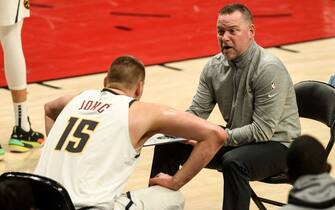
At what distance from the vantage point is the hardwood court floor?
617 centimetres

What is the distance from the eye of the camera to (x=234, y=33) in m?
5.14

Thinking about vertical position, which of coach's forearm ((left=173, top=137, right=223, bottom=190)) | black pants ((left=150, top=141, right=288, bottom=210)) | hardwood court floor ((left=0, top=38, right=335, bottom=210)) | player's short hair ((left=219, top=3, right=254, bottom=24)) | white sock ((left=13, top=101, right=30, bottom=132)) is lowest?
hardwood court floor ((left=0, top=38, right=335, bottom=210))

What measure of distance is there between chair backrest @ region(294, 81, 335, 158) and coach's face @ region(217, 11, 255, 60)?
1.78ft

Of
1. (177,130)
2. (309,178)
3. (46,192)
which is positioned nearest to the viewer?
(309,178)

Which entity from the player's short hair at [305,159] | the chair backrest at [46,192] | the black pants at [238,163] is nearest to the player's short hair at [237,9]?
the black pants at [238,163]

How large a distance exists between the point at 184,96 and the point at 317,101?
3.09 meters

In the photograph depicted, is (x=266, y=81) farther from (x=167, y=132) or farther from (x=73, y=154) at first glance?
(x=73, y=154)

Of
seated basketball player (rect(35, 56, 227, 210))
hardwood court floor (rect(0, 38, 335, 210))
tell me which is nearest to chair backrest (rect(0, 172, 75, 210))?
seated basketball player (rect(35, 56, 227, 210))

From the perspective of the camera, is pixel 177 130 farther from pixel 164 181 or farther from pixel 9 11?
pixel 9 11

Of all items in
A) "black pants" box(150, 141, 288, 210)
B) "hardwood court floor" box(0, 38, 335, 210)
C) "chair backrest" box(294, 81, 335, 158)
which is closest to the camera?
"black pants" box(150, 141, 288, 210)

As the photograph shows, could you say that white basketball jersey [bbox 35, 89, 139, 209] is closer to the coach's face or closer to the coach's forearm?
the coach's forearm

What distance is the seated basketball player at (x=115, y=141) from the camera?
166 inches

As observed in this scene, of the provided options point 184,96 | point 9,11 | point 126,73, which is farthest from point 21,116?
point 126,73

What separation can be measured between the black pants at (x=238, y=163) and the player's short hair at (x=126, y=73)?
820mm
